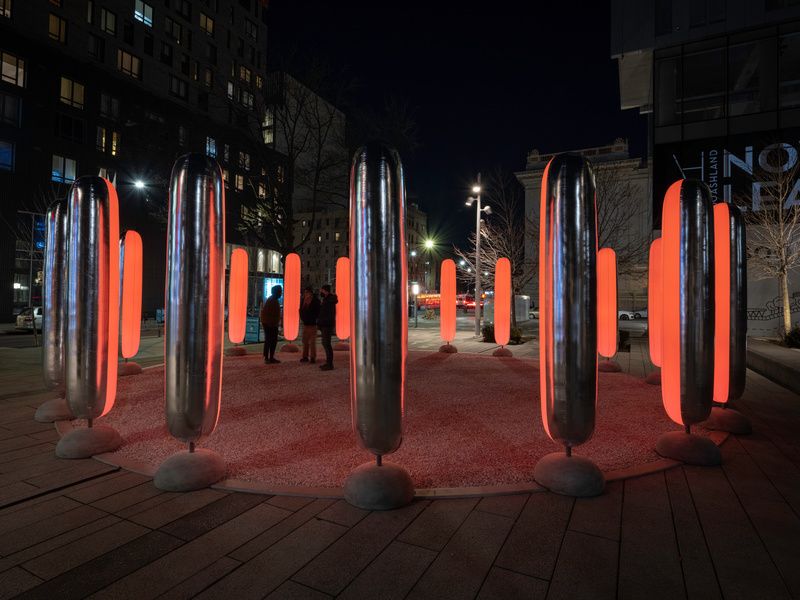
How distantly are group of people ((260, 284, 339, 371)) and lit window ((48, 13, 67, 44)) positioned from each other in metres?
35.2

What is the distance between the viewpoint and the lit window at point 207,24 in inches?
1713

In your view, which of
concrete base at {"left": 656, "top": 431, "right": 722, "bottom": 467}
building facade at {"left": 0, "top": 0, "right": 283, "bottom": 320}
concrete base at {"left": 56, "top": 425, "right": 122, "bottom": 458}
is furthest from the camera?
building facade at {"left": 0, "top": 0, "right": 283, "bottom": 320}

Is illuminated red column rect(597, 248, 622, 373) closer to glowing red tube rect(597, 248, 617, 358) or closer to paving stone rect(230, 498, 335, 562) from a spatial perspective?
glowing red tube rect(597, 248, 617, 358)

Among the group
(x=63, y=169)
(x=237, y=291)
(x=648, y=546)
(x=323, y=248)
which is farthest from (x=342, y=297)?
(x=323, y=248)

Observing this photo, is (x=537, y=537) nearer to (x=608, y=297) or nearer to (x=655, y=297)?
(x=655, y=297)

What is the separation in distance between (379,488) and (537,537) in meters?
1.30

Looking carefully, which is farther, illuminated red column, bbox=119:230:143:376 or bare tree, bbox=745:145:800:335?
bare tree, bbox=745:145:800:335

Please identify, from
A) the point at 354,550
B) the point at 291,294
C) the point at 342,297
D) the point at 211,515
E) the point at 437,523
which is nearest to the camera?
the point at 354,550

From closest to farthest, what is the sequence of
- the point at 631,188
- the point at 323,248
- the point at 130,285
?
1. the point at 130,285
2. the point at 631,188
3. the point at 323,248

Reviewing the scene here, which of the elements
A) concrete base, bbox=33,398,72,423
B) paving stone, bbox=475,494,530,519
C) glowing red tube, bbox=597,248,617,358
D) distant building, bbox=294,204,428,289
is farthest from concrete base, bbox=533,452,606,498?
distant building, bbox=294,204,428,289

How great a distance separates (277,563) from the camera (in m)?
3.09

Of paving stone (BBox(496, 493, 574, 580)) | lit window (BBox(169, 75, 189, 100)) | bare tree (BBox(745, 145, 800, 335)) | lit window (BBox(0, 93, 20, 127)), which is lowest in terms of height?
paving stone (BBox(496, 493, 574, 580))

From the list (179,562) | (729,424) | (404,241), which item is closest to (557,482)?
(404,241)

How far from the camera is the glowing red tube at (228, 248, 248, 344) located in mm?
12008
